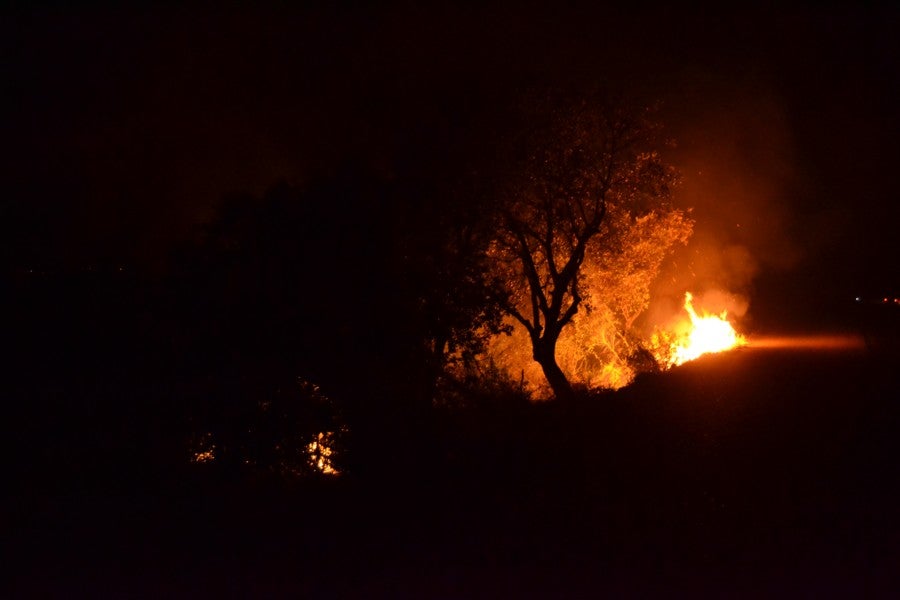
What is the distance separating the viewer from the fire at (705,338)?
23.3 meters

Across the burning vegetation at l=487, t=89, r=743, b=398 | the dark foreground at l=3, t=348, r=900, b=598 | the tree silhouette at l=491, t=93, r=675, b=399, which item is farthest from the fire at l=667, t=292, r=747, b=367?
the dark foreground at l=3, t=348, r=900, b=598

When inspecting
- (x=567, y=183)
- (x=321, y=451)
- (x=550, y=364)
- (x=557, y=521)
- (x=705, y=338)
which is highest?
(x=567, y=183)

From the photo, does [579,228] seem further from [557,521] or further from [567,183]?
[557,521]

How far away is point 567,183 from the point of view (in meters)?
17.6

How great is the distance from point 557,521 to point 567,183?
1158 cm

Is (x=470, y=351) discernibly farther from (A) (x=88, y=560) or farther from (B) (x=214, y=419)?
(A) (x=88, y=560)

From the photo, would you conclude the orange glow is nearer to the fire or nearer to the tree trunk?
the tree trunk

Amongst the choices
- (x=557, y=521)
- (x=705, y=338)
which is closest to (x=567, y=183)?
(x=705, y=338)

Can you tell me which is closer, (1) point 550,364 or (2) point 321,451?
(2) point 321,451

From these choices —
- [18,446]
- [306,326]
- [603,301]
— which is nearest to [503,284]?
[603,301]

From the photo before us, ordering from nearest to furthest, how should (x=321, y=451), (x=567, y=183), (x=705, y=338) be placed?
(x=321, y=451)
(x=567, y=183)
(x=705, y=338)

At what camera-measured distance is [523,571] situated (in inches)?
249

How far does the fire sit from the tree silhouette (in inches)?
234

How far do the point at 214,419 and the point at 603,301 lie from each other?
567 inches
